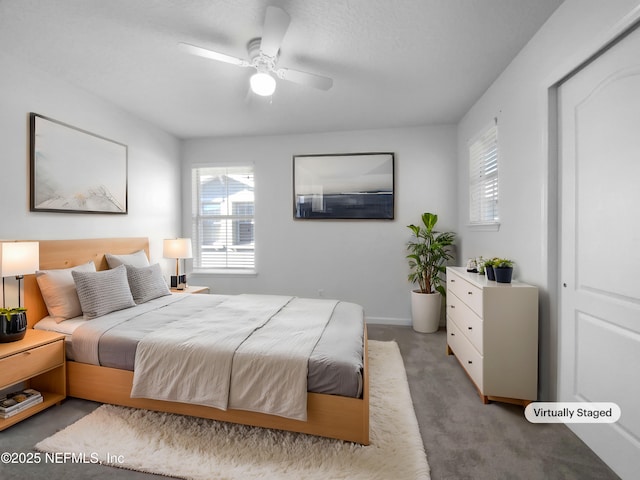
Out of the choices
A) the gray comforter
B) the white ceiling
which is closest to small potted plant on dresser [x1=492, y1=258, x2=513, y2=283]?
the gray comforter

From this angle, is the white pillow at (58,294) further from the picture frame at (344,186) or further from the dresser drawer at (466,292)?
the dresser drawer at (466,292)

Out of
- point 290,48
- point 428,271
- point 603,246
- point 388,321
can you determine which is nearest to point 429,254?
point 428,271

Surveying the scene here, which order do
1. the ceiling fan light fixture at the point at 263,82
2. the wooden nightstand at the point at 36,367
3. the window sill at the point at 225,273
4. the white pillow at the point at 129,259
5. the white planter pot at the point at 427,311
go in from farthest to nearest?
the window sill at the point at 225,273
the white planter pot at the point at 427,311
the white pillow at the point at 129,259
the ceiling fan light fixture at the point at 263,82
the wooden nightstand at the point at 36,367

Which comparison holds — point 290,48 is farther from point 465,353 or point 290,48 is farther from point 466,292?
point 465,353

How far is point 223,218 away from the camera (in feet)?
15.4

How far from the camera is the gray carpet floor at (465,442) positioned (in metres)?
1.60

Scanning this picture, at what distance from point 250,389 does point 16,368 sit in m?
1.54

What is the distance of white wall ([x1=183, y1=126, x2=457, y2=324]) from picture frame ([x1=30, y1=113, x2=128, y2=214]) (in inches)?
52.5

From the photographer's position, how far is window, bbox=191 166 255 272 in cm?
464

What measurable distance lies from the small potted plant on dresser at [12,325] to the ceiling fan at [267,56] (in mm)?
2157

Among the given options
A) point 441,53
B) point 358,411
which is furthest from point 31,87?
point 358,411

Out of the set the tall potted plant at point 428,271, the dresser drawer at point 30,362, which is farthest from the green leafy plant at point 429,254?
the dresser drawer at point 30,362

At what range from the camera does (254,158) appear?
15.0 ft

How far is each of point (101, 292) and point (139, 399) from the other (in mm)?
1047
